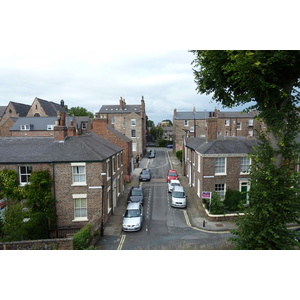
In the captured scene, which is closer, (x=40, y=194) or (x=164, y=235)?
(x=164, y=235)

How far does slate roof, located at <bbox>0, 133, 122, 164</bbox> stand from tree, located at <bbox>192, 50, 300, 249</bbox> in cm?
1169

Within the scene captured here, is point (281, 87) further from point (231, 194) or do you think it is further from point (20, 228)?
point (20, 228)

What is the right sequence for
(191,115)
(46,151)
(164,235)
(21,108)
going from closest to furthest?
(164,235) < (46,151) < (191,115) < (21,108)

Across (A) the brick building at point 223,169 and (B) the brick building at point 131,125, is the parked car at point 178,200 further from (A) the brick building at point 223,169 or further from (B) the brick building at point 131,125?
(B) the brick building at point 131,125

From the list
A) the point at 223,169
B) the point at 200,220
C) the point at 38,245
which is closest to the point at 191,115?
the point at 223,169

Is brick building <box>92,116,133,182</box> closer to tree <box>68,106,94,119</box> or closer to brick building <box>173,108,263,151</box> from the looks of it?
brick building <box>173,108,263,151</box>

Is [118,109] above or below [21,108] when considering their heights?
below

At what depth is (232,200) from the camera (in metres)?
21.1

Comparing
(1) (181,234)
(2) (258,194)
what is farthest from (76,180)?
(2) (258,194)

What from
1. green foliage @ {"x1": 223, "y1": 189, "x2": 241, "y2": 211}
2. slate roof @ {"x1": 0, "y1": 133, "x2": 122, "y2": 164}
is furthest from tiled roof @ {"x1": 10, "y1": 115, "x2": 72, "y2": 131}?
green foliage @ {"x1": 223, "y1": 189, "x2": 241, "y2": 211}

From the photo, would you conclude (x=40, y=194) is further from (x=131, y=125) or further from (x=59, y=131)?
(x=131, y=125)

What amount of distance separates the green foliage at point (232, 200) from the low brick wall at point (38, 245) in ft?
46.3

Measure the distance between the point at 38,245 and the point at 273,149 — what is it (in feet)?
41.0

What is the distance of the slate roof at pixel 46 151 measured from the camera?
18109mm
